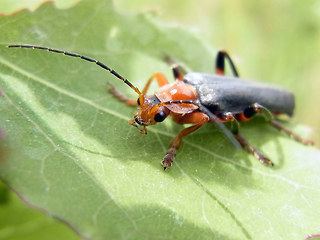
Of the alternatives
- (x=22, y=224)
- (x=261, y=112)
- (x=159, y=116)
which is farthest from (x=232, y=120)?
(x=22, y=224)

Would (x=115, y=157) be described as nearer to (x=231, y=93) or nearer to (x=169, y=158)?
(x=169, y=158)

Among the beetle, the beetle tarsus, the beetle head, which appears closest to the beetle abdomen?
the beetle

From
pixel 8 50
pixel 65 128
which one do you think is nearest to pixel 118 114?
pixel 65 128

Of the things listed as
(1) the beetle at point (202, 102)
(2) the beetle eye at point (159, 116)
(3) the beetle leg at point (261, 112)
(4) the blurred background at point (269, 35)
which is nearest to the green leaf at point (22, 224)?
(1) the beetle at point (202, 102)

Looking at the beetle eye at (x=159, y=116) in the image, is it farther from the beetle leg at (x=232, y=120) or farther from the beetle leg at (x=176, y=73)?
the beetle leg at (x=176, y=73)

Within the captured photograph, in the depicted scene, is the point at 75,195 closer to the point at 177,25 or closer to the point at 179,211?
the point at 179,211

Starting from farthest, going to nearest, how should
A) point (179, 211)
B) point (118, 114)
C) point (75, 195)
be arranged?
point (118, 114) < point (179, 211) < point (75, 195)
